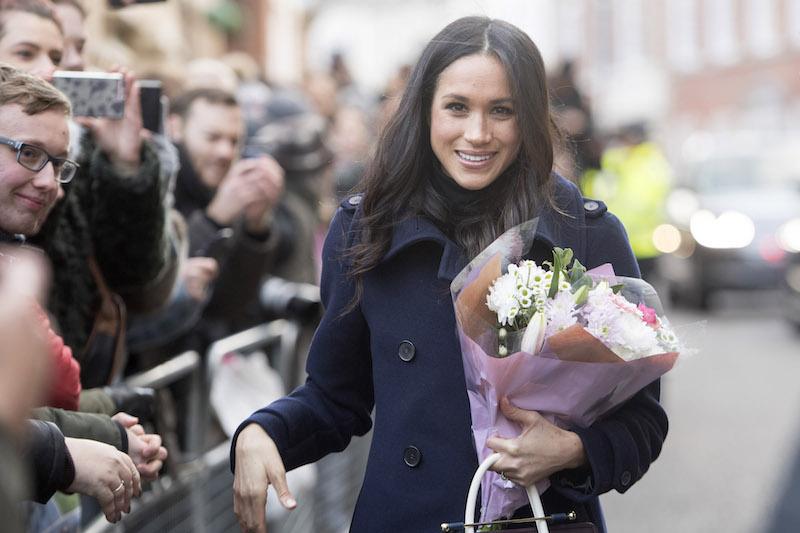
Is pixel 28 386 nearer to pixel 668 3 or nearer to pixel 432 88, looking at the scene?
pixel 432 88

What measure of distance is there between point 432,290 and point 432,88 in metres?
0.46

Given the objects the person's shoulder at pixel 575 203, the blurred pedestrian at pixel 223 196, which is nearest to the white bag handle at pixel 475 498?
the person's shoulder at pixel 575 203

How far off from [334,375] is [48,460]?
76 cm

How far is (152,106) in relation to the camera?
4.12 meters

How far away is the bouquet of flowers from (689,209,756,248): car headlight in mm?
13388

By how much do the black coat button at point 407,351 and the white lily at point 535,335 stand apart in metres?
0.38

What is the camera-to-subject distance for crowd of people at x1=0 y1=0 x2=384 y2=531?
9.04 feet

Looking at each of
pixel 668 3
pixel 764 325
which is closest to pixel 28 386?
pixel 764 325

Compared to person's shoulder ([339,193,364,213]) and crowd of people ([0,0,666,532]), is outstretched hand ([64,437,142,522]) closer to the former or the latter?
crowd of people ([0,0,666,532])

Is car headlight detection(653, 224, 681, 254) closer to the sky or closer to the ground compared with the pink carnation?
closer to the ground

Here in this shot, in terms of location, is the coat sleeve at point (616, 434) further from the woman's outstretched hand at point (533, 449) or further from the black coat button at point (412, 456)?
the black coat button at point (412, 456)

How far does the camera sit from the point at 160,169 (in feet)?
13.1

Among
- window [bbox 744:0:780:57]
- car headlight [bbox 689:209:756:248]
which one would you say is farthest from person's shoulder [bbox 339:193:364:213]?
window [bbox 744:0:780:57]

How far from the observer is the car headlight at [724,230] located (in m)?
15.9
